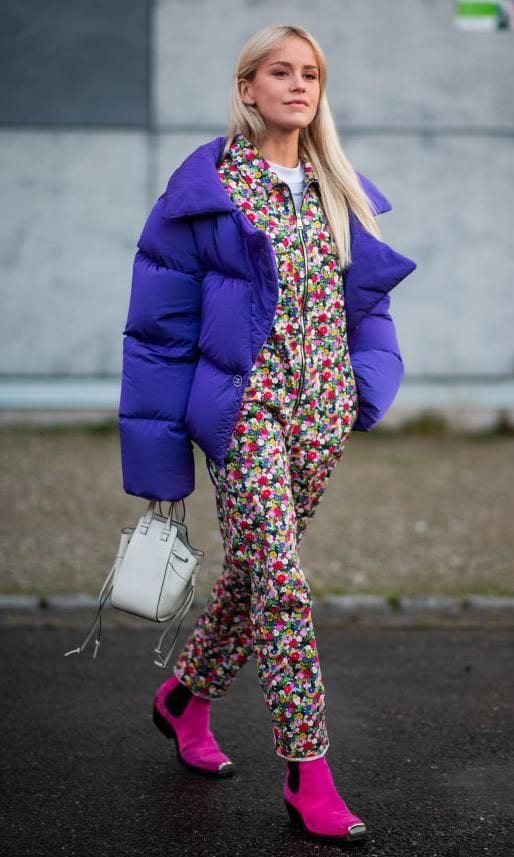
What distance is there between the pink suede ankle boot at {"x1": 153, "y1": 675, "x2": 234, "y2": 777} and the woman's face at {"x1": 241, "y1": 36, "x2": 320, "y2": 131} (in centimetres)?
172

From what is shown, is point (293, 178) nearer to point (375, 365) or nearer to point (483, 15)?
point (375, 365)

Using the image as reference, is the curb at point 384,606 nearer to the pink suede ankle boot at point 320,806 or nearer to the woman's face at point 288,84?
the pink suede ankle boot at point 320,806

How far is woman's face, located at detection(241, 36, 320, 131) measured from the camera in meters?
3.37

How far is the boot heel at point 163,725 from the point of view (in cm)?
381

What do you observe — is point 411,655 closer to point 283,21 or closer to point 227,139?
point 227,139

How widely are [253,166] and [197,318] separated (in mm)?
459

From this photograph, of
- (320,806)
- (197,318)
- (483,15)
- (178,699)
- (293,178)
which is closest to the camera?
(320,806)

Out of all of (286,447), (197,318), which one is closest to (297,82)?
(197,318)

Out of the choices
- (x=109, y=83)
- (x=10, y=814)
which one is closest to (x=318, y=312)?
(x=10, y=814)

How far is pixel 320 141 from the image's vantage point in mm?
3547

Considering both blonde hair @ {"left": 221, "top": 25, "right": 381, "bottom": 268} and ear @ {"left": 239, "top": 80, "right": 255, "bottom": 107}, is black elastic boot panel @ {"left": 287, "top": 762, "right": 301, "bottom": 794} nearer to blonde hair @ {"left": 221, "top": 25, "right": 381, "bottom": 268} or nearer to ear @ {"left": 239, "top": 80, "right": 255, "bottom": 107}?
blonde hair @ {"left": 221, "top": 25, "right": 381, "bottom": 268}

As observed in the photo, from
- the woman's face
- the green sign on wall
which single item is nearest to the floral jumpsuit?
the woman's face

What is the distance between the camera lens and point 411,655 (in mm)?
5008

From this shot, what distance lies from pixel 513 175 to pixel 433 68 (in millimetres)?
1109
